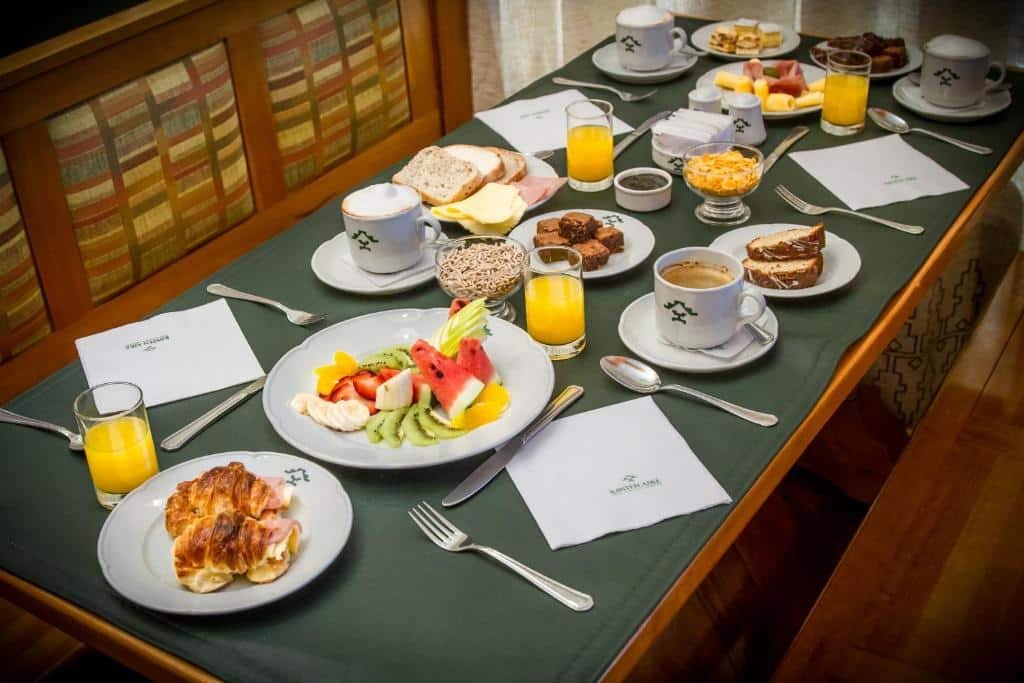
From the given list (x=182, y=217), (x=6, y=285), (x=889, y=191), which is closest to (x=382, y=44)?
(x=182, y=217)

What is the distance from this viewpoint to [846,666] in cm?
151

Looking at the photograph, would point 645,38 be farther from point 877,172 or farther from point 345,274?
point 345,274

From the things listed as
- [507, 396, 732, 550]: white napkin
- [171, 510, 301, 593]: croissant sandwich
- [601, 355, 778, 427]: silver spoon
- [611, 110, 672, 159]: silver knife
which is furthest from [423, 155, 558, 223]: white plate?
[171, 510, 301, 593]: croissant sandwich

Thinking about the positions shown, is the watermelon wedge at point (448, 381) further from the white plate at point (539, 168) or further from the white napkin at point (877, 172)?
the white napkin at point (877, 172)

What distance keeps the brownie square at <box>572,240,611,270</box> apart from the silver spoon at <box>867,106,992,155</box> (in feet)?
2.43

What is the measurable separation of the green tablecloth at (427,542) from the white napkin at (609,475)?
18mm

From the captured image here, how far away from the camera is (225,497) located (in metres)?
1.16

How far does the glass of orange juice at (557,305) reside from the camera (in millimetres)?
1442

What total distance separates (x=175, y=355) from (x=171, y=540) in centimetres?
41

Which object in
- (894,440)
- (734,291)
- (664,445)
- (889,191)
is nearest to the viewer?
(664,445)

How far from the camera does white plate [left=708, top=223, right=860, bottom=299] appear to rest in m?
1.56

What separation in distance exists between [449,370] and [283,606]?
35 centimetres

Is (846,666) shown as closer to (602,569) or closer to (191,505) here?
(602,569)

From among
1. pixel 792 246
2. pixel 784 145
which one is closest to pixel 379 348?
pixel 792 246
